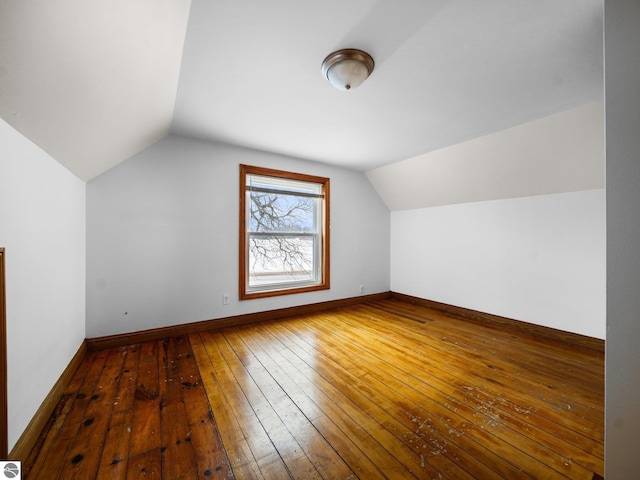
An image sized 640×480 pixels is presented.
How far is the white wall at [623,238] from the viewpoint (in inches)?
39.5

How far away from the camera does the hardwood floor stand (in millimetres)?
1268

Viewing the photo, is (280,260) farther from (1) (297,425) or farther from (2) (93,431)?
(2) (93,431)

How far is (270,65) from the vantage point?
172cm

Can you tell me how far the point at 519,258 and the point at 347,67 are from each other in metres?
3.05

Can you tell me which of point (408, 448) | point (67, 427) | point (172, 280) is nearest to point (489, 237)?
point (408, 448)

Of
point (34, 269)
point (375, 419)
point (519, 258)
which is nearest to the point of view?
point (34, 269)

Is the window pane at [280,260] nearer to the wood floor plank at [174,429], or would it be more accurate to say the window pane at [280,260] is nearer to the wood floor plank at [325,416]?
the wood floor plank at [325,416]

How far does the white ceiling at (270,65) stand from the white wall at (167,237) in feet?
1.04

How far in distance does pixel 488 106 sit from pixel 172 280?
11.5 feet

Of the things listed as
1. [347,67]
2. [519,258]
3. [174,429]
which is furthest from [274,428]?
[519,258]

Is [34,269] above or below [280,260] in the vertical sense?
above

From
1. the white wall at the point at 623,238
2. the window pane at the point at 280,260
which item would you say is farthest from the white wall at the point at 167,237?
the white wall at the point at 623,238

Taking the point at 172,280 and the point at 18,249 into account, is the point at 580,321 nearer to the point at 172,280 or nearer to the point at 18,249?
the point at 172,280

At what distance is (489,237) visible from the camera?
349cm
